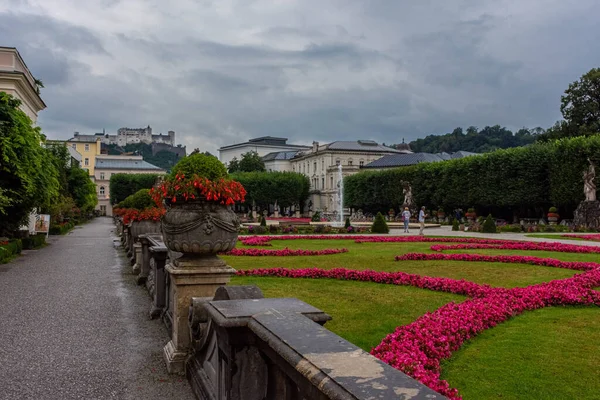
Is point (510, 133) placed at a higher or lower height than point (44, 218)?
higher

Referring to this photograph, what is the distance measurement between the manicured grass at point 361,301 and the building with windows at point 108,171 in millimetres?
99348

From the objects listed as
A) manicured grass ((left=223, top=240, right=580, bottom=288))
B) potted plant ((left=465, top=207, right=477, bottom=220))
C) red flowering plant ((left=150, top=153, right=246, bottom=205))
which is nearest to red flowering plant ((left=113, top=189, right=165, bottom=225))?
manicured grass ((left=223, top=240, right=580, bottom=288))

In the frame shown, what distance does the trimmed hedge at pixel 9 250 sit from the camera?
17.1 m

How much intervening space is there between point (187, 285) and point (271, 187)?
255 feet

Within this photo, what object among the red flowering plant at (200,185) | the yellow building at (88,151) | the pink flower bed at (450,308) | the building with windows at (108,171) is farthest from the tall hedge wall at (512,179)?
the yellow building at (88,151)

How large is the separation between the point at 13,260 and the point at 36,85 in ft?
79.2

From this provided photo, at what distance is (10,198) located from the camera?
19.3 metres

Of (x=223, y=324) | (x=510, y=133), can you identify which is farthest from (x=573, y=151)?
(x=510, y=133)

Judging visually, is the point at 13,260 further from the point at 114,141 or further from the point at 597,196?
the point at 114,141

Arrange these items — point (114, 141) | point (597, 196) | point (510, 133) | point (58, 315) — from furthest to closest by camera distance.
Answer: point (114, 141) < point (510, 133) < point (597, 196) < point (58, 315)

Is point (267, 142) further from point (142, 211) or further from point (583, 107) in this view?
point (142, 211)

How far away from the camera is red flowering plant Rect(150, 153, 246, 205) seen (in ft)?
18.0

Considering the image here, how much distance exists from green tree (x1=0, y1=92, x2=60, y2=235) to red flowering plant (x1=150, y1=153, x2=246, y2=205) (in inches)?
589

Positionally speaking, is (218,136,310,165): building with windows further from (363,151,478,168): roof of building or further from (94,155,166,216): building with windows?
(363,151,478,168): roof of building
